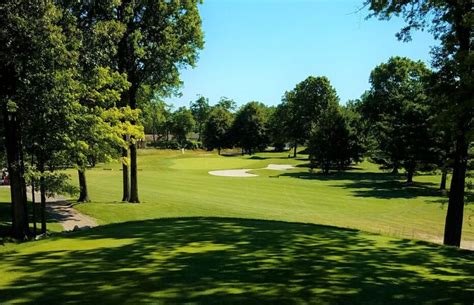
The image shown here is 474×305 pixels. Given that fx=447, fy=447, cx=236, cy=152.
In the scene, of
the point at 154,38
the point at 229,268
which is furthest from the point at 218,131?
the point at 229,268

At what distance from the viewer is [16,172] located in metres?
15.4

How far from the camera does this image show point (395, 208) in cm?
2905

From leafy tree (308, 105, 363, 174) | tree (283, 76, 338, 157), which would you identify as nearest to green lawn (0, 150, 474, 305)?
leafy tree (308, 105, 363, 174)

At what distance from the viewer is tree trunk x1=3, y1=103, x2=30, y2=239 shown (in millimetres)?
15031

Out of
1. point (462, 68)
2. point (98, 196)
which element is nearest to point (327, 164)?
point (98, 196)

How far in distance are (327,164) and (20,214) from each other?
47362mm

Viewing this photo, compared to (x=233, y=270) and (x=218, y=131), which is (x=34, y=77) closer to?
(x=233, y=270)

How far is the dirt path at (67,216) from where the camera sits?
21.0 meters

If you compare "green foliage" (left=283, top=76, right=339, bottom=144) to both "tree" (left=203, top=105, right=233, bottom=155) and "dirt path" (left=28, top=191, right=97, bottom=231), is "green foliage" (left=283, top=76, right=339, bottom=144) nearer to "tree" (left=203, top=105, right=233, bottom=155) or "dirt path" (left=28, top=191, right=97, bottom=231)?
"tree" (left=203, top=105, right=233, bottom=155)

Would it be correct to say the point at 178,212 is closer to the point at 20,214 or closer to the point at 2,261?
the point at 20,214

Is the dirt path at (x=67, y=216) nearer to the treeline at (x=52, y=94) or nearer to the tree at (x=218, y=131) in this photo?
the treeline at (x=52, y=94)

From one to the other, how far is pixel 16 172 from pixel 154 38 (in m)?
13.4

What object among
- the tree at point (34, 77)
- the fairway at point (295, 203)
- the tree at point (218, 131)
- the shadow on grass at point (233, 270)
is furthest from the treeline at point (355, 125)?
the tree at point (34, 77)

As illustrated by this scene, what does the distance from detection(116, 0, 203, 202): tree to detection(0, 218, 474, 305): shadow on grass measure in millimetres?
15866
